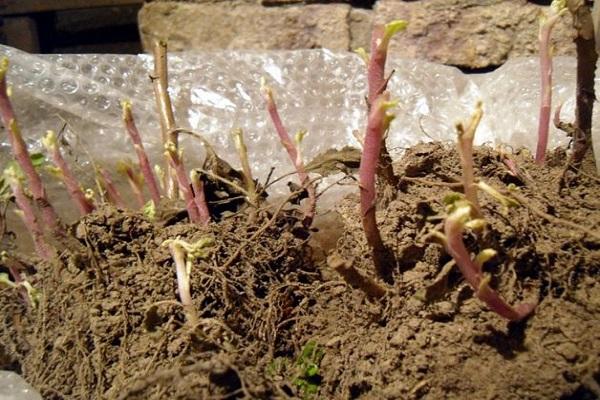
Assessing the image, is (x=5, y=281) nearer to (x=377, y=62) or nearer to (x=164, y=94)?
(x=164, y=94)

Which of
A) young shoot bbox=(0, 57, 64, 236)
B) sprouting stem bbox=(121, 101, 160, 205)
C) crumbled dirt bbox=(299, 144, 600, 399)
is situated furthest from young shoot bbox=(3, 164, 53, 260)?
crumbled dirt bbox=(299, 144, 600, 399)

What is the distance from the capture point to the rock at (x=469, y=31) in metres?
1.33

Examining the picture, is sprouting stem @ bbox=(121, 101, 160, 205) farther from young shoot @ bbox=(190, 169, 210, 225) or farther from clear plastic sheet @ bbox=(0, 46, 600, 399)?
clear plastic sheet @ bbox=(0, 46, 600, 399)

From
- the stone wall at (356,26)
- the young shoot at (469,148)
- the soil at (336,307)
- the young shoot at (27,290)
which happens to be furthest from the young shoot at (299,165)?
the stone wall at (356,26)

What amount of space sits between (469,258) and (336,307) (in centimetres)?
23

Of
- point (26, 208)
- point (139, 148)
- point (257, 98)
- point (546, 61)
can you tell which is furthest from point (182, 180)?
point (257, 98)

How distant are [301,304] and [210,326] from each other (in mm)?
154

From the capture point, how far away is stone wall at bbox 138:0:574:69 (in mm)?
Answer: 1351

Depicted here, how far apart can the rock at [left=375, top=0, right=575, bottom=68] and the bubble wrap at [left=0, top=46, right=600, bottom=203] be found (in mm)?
149

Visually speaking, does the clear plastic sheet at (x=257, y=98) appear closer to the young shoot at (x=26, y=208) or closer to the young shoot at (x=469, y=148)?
the young shoot at (x=26, y=208)

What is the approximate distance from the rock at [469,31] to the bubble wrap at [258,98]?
0.49 feet

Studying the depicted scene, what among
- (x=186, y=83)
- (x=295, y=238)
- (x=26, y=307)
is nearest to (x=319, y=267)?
(x=295, y=238)

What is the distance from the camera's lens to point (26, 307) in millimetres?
799

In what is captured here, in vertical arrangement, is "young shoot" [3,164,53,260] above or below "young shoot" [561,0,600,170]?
below
